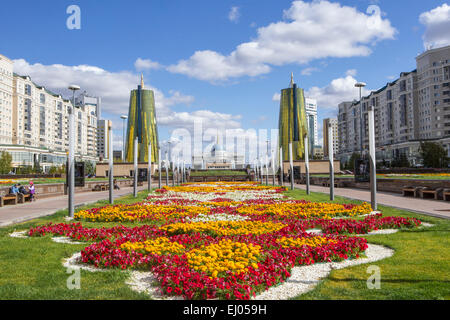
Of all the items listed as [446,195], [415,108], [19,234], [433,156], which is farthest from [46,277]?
[415,108]

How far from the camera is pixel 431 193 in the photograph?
686 inches

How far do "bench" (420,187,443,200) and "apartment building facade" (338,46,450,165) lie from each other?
56.9m

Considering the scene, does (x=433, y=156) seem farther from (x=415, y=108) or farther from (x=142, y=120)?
(x=142, y=120)

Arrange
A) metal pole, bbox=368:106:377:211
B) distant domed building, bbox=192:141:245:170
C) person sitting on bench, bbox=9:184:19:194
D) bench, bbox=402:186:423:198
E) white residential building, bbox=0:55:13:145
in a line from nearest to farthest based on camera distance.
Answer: metal pole, bbox=368:106:377:211
person sitting on bench, bbox=9:184:19:194
bench, bbox=402:186:423:198
white residential building, bbox=0:55:13:145
distant domed building, bbox=192:141:245:170

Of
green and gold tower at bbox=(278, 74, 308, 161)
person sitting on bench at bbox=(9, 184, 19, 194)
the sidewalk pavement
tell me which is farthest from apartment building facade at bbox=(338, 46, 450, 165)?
person sitting on bench at bbox=(9, 184, 19, 194)

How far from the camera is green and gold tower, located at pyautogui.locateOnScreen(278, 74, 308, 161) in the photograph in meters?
88.2

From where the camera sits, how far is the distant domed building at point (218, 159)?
124 m

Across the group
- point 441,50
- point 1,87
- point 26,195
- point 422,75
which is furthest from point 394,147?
point 1,87

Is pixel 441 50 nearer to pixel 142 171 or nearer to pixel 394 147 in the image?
pixel 394 147

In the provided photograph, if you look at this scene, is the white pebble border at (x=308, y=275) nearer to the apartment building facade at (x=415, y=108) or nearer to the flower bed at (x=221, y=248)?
the flower bed at (x=221, y=248)

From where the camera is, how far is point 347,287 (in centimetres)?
473

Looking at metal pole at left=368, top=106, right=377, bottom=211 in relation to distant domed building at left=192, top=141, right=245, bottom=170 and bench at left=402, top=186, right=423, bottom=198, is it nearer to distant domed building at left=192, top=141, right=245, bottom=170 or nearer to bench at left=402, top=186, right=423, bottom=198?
bench at left=402, top=186, right=423, bottom=198

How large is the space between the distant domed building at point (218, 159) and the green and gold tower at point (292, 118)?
31.0 m
